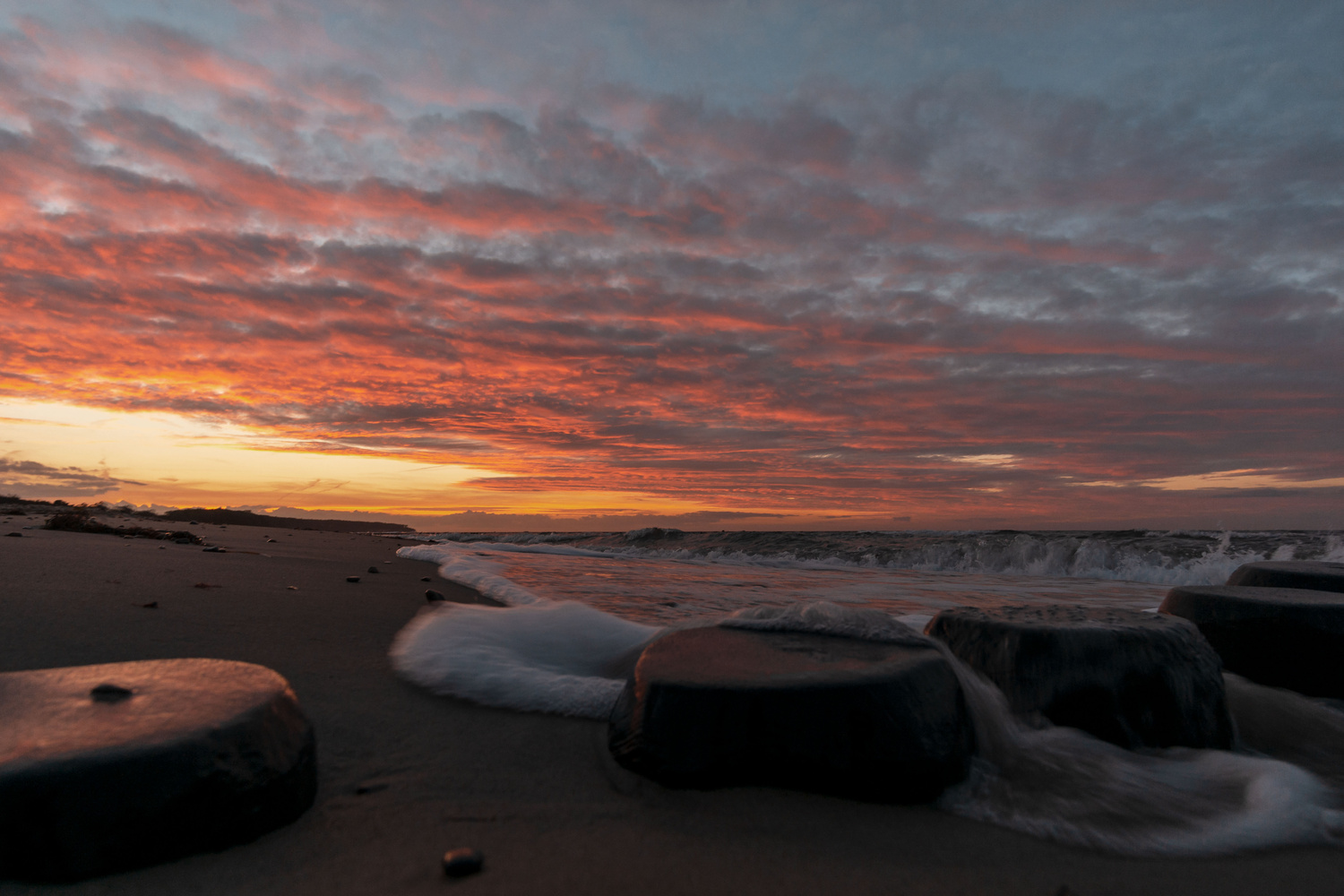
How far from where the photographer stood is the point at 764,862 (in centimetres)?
142

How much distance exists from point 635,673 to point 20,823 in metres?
1.38

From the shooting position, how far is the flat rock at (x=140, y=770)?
47.4 inches

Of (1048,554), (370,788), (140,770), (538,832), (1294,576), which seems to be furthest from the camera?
(1048,554)

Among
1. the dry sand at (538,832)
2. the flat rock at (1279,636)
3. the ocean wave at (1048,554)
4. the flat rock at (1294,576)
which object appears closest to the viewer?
the dry sand at (538,832)

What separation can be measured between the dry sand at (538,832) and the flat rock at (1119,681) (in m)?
0.68

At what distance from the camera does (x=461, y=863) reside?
4.27ft

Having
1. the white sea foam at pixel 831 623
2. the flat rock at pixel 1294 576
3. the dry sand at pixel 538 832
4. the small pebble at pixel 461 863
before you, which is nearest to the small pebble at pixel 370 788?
the dry sand at pixel 538 832

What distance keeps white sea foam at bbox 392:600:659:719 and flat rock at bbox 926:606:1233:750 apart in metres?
1.52

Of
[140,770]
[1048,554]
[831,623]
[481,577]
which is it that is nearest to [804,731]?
[831,623]

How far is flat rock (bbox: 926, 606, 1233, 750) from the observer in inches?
91.4

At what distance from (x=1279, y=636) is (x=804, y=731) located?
2.95 m

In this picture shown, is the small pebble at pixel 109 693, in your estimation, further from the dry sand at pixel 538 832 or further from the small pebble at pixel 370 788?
the small pebble at pixel 370 788

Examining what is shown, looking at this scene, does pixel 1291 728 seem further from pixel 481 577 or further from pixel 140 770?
pixel 481 577

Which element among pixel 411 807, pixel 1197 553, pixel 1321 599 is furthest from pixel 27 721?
pixel 1197 553
